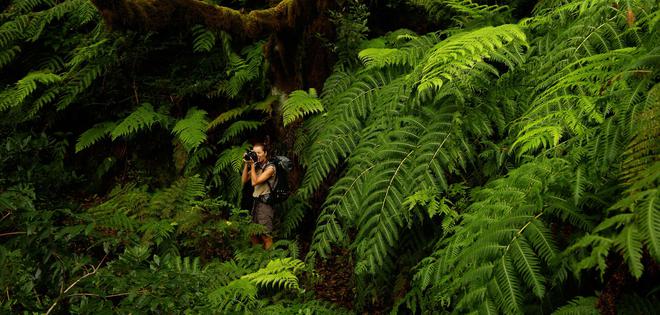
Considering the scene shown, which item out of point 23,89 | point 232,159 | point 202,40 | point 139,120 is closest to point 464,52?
point 232,159

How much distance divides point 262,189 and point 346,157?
105cm

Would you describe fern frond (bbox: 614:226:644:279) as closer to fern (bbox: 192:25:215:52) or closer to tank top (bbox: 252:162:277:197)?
tank top (bbox: 252:162:277:197)

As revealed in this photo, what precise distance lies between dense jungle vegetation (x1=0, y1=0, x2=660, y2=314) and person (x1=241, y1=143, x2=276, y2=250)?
21cm

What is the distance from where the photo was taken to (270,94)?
5297 millimetres

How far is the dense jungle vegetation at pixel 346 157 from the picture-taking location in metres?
1.81

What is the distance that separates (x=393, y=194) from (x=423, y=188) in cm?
20

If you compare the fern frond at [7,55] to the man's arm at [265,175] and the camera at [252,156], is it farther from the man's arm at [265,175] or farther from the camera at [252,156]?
the man's arm at [265,175]

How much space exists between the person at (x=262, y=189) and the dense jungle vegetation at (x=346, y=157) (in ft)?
0.68

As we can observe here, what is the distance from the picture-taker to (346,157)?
3955 millimetres

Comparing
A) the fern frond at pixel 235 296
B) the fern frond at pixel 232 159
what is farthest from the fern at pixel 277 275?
the fern frond at pixel 232 159

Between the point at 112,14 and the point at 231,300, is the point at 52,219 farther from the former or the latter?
the point at 112,14

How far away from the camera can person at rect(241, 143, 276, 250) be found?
450 cm

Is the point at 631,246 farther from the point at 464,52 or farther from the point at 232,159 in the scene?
the point at 232,159

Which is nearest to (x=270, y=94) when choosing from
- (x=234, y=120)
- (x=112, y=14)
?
(x=234, y=120)
